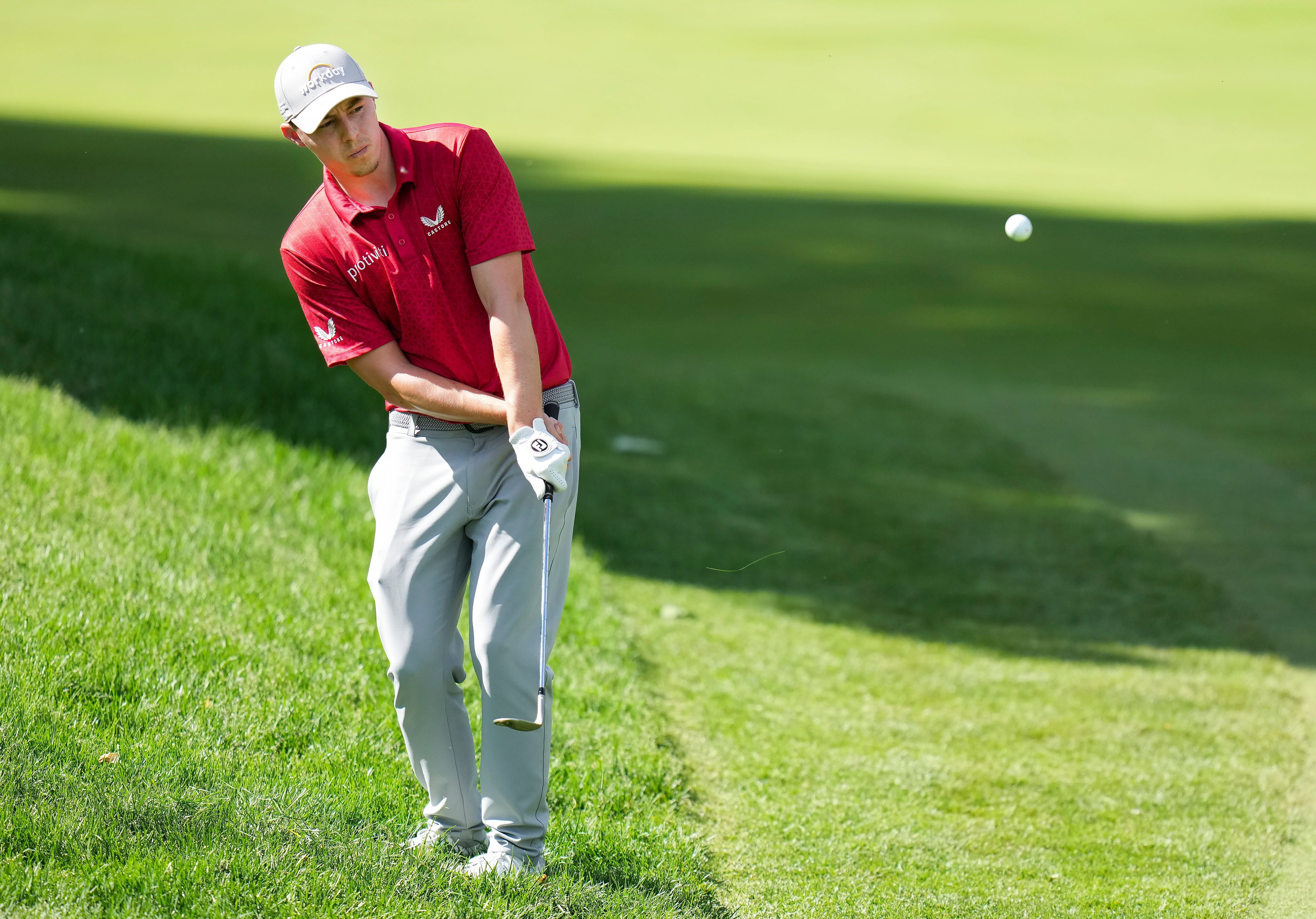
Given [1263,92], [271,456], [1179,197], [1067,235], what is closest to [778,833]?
[271,456]

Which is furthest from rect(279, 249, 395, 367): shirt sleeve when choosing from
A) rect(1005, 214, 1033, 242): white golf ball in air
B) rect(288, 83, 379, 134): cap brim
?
rect(1005, 214, 1033, 242): white golf ball in air

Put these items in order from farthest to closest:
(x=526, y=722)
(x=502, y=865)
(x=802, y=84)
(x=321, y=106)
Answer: (x=802, y=84) → (x=502, y=865) → (x=526, y=722) → (x=321, y=106)

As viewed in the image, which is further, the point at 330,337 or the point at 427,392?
the point at 330,337

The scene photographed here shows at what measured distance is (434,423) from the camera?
3.78 metres

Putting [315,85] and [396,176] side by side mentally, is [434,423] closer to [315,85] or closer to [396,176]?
[396,176]

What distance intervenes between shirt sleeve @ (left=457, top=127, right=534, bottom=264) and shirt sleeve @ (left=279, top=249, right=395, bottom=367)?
0.33m

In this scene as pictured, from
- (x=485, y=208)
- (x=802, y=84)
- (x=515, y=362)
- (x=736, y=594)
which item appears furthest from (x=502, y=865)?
(x=802, y=84)

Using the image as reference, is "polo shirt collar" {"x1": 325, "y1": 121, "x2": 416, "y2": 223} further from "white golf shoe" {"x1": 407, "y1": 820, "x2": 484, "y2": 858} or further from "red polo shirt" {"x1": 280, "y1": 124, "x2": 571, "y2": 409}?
"white golf shoe" {"x1": 407, "y1": 820, "x2": 484, "y2": 858}

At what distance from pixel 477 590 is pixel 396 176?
1.15 meters

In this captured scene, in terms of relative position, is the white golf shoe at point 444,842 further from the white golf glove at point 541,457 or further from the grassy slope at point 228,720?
the white golf glove at point 541,457

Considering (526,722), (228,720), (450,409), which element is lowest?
(228,720)

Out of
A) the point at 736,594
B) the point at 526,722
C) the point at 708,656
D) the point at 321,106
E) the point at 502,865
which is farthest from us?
the point at 736,594

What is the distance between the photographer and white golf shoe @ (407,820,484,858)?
398cm

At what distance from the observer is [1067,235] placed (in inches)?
889
